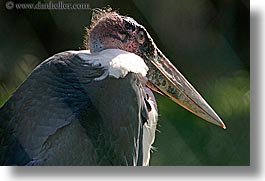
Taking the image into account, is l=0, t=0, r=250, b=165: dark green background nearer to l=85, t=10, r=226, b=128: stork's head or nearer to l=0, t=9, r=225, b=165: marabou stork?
l=85, t=10, r=226, b=128: stork's head

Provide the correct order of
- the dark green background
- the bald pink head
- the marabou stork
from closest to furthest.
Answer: the marabou stork
the bald pink head
the dark green background

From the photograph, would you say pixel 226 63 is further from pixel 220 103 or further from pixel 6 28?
pixel 6 28

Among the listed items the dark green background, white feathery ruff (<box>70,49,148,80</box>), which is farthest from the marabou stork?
the dark green background

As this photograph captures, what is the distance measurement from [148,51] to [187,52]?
0.18m

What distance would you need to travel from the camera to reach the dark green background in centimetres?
241

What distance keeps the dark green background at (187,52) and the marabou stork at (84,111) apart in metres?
0.15

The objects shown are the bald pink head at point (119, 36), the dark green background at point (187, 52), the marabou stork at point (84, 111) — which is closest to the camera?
the marabou stork at point (84, 111)

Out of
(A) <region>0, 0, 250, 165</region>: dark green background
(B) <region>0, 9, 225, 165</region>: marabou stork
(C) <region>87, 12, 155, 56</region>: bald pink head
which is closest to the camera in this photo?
(B) <region>0, 9, 225, 165</region>: marabou stork

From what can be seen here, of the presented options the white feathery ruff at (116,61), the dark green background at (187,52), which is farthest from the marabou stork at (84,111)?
the dark green background at (187,52)

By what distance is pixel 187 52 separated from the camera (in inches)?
97.0

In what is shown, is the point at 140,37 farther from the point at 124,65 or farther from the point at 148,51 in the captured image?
the point at 124,65

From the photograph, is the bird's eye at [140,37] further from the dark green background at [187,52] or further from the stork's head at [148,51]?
the dark green background at [187,52]

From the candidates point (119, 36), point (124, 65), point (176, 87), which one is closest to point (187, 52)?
point (176, 87)

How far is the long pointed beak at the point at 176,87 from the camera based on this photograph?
235 centimetres
